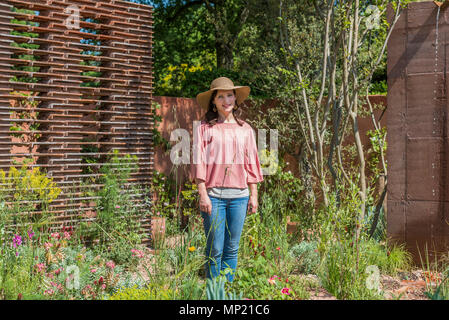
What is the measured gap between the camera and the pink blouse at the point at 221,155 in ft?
11.4

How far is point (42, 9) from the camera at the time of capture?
5125 millimetres

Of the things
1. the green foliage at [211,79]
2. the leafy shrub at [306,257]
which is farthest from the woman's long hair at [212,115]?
the green foliage at [211,79]

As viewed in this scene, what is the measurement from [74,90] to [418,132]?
11.4 ft

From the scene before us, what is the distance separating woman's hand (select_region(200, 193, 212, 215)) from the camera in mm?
3389

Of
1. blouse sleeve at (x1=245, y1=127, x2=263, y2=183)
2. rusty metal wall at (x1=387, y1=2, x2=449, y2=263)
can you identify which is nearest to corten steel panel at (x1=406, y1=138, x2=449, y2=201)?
rusty metal wall at (x1=387, y1=2, x2=449, y2=263)

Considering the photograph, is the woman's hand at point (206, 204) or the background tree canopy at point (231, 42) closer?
the woman's hand at point (206, 204)

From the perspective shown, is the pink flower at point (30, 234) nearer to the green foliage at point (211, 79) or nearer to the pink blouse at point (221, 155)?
the pink blouse at point (221, 155)

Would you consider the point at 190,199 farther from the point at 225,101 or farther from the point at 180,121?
the point at 225,101

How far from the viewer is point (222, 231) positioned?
136 inches

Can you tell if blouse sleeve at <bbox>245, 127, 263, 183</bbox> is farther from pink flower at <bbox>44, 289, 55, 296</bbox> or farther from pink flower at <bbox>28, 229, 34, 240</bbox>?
pink flower at <bbox>28, 229, 34, 240</bbox>

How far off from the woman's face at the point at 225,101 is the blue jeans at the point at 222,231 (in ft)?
2.11

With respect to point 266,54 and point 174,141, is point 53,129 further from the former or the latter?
point 266,54

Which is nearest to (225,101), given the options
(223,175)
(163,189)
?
(223,175)

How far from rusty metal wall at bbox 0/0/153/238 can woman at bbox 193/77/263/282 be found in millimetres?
2080
